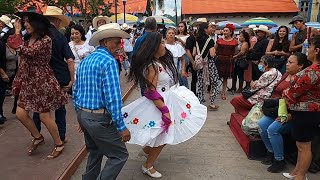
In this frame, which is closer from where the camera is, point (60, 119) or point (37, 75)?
point (37, 75)

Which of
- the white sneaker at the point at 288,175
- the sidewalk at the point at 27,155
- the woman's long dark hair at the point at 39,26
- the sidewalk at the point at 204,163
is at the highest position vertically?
the woman's long dark hair at the point at 39,26

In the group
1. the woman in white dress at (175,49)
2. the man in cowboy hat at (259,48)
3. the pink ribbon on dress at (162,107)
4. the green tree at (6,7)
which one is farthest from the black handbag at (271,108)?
the green tree at (6,7)

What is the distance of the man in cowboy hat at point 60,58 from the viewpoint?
12.5 ft

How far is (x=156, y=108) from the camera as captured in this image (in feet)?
11.2

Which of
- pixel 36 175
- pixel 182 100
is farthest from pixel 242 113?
pixel 36 175

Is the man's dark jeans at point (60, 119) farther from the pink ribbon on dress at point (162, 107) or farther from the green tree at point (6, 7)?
the green tree at point (6, 7)

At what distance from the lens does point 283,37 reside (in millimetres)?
6617

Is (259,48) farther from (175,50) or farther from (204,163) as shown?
(204,163)

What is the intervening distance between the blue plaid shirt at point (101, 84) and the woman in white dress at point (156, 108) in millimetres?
678

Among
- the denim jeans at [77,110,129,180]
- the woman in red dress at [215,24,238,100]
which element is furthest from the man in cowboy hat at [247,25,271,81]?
the denim jeans at [77,110,129,180]

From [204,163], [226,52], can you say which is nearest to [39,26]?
[204,163]

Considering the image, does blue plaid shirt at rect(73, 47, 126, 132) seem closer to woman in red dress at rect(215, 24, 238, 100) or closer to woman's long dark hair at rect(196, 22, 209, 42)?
woman's long dark hair at rect(196, 22, 209, 42)

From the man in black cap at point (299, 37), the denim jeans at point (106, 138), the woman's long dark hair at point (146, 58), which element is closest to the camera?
the denim jeans at point (106, 138)

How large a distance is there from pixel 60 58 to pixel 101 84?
1549mm
